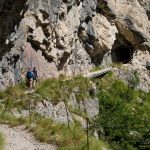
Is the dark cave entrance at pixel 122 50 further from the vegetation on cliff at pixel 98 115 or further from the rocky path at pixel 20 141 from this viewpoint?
the rocky path at pixel 20 141

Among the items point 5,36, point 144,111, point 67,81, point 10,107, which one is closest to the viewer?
point 10,107

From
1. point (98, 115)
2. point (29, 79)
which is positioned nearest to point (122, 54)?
point (98, 115)

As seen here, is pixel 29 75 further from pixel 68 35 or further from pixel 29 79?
pixel 68 35

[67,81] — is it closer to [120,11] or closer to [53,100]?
[53,100]

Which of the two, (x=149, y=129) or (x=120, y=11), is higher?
(x=120, y=11)

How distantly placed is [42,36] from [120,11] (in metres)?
14.0

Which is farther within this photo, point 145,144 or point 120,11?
point 120,11

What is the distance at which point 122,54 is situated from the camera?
46531mm

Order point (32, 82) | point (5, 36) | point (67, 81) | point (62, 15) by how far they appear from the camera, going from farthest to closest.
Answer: point (62, 15), point (67, 81), point (32, 82), point (5, 36)

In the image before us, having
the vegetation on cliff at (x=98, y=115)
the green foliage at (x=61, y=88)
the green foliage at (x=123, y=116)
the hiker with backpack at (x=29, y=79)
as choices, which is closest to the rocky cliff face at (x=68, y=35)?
the hiker with backpack at (x=29, y=79)

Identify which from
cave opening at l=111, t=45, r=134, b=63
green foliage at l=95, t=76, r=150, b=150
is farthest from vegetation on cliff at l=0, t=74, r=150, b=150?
cave opening at l=111, t=45, r=134, b=63

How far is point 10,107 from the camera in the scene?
2425 centimetres

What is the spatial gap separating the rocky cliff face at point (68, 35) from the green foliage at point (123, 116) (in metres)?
2.84

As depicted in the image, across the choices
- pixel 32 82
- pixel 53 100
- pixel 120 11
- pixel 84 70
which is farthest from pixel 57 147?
pixel 120 11
